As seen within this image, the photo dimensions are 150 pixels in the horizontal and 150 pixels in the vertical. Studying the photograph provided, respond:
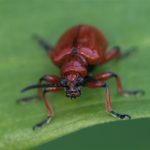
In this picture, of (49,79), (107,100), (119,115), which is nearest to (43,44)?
(49,79)

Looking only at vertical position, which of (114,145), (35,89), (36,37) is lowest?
(114,145)

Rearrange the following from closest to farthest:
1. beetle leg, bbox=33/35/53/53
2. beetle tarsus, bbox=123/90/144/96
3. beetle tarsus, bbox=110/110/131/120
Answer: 1. beetle tarsus, bbox=110/110/131/120
2. beetle tarsus, bbox=123/90/144/96
3. beetle leg, bbox=33/35/53/53

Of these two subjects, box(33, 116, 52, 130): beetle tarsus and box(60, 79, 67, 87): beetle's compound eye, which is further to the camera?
box(60, 79, 67, 87): beetle's compound eye

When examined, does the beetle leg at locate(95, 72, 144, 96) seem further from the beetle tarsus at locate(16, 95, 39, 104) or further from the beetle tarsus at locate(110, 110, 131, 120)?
the beetle tarsus at locate(16, 95, 39, 104)

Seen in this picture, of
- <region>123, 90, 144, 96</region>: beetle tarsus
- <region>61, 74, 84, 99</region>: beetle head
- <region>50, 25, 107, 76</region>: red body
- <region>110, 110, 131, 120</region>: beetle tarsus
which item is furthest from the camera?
<region>50, 25, 107, 76</region>: red body

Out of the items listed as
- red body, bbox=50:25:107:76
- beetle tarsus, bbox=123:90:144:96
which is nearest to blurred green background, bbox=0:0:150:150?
beetle tarsus, bbox=123:90:144:96

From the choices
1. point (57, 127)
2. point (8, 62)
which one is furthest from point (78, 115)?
point (8, 62)

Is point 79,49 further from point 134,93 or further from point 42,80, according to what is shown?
point 134,93

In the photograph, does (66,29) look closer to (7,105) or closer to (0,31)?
(0,31)
